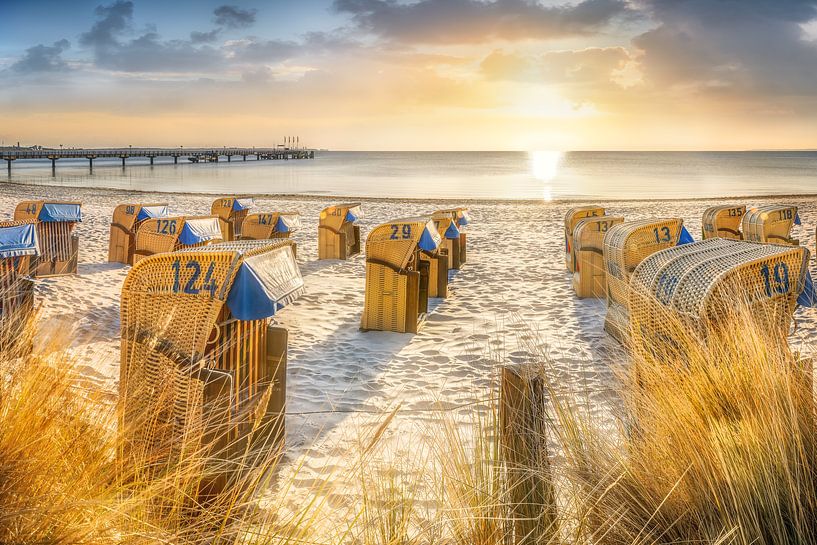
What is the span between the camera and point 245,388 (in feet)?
11.4

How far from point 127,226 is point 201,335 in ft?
27.8

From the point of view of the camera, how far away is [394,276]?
6676mm

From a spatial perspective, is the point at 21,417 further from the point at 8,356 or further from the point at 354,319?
the point at 354,319

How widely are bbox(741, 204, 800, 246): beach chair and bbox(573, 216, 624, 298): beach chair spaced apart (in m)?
2.17

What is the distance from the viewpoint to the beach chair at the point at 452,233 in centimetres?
923

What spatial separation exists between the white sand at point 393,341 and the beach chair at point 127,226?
29 centimetres

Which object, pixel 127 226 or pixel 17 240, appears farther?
pixel 127 226

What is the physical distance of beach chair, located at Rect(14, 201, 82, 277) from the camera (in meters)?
9.02

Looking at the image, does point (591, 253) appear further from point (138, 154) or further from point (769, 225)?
point (138, 154)

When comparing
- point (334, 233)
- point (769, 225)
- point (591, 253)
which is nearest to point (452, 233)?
point (591, 253)

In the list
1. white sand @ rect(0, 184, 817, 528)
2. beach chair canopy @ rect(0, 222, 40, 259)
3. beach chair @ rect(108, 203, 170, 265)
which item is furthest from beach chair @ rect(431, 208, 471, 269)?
beach chair canopy @ rect(0, 222, 40, 259)

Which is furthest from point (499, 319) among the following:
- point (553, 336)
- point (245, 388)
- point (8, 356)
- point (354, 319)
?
point (8, 356)

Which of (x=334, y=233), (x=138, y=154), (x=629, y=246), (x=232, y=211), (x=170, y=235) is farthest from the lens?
(x=138, y=154)

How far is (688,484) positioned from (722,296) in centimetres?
125
